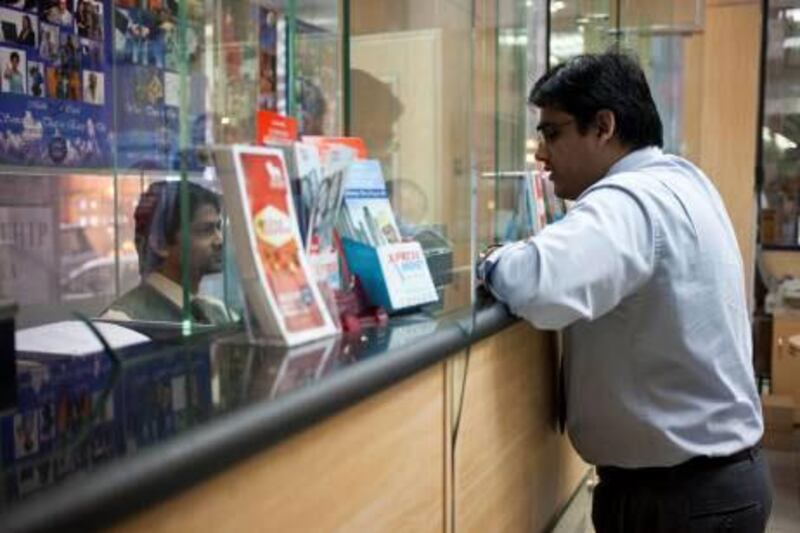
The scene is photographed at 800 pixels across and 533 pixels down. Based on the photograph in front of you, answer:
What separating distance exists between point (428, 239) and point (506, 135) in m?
0.57

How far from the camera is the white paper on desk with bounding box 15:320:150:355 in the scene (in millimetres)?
1045

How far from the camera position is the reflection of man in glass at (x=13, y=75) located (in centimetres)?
260

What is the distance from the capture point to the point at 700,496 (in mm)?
1458

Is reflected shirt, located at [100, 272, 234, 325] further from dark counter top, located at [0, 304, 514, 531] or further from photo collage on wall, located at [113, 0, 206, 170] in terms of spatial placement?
photo collage on wall, located at [113, 0, 206, 170]

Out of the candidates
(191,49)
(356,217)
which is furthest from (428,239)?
(191,49)

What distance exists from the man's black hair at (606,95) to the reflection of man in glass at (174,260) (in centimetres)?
79

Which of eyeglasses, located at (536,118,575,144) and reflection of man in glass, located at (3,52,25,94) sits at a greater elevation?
reflection of man in glass, located at (3,52,25,94)

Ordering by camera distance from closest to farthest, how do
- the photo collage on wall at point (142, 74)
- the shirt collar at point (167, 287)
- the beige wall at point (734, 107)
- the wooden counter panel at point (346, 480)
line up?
the wooden counter panel at point (346, 480)
the shirt collar at point (167, 287)
the photo collage on wall at point (142, 74)
the beige wall at point (734, 107)

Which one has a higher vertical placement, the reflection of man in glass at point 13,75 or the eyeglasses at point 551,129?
the reflection of man in glass at point 13,75

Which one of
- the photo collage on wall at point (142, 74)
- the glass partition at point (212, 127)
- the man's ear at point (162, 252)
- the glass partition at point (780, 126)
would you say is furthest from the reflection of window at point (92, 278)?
the glass partition at point (780, 126)

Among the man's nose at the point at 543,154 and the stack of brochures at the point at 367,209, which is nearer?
the stack of brochures at the point at 367,209

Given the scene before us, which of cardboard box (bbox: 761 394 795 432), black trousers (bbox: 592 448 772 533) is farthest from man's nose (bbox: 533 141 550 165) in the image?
cardboard box (bbox: 761 394 795 432)

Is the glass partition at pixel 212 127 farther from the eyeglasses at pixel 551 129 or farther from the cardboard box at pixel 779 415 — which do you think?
the cardboard box at pixel 779 415

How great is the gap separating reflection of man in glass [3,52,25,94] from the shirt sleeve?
1932 millimetres
